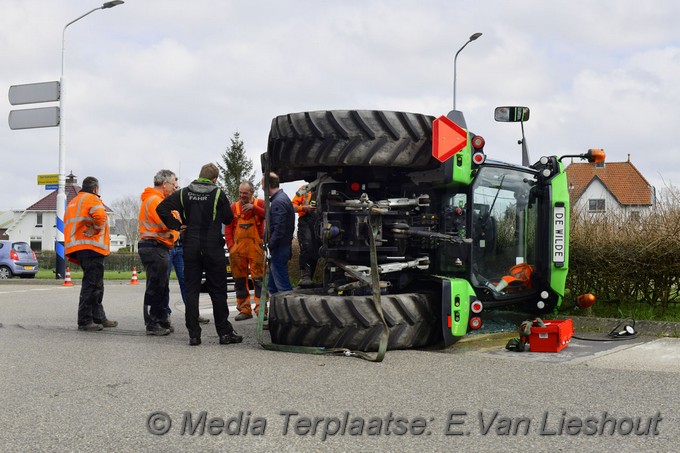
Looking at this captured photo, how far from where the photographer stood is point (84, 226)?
9.52m

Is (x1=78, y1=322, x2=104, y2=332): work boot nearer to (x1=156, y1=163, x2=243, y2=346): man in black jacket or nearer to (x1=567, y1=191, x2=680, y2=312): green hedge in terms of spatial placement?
(x1=156, y1=163, x2=243, y2=346): man in black jacket

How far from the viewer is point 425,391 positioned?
554 centimetres

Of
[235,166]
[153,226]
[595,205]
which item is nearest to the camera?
[153,226]

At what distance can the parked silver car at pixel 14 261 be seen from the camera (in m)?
29.4

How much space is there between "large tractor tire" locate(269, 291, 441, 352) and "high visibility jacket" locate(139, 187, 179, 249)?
2.15 metres

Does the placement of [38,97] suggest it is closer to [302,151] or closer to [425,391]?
[302,151]

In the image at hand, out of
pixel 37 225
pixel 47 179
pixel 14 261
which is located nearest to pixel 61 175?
pixel 47 179

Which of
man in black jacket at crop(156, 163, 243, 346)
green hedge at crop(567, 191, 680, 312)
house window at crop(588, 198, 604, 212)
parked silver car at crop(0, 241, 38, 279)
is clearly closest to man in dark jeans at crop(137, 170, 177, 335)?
man in black jacket at crop(156, 163, 243, 346)

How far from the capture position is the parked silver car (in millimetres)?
29375

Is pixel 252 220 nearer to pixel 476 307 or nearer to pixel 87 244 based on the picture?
Answer: pixel 87 244

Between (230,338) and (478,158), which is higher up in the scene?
(478,158)

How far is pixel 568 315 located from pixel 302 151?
4.19 meters

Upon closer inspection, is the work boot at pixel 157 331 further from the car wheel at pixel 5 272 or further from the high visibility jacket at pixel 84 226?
the car wheel at pixel 5 272

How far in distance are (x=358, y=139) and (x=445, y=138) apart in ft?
2.86
